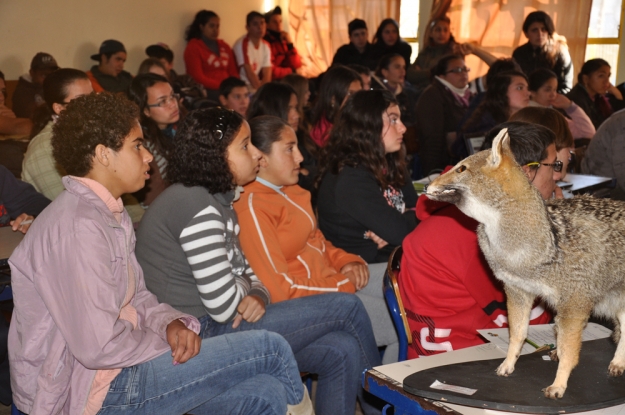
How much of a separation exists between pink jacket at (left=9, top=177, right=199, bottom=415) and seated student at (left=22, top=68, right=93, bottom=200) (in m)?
1.62

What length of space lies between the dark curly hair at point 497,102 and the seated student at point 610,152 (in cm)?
88

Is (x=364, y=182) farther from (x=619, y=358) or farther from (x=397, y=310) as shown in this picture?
(x=619, y=358)

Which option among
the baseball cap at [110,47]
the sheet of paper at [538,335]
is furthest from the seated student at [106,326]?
the baseball cap at [110,47]

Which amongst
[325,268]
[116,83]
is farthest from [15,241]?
[116,83]

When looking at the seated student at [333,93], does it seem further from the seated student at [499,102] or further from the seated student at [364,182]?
the seated student at [364,182]

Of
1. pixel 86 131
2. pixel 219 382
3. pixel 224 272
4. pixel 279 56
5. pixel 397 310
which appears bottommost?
pixel 219 382

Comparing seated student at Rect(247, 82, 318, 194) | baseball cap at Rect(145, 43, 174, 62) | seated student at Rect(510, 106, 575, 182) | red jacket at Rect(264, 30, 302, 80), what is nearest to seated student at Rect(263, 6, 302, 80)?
red jacket at Rect(264, 30, 302, 80)

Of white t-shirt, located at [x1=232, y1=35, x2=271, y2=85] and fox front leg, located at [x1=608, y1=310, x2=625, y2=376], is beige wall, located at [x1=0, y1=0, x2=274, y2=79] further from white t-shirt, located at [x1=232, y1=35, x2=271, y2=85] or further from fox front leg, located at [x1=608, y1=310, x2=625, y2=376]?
fox front leg, located at [x1=608, y1=310, x2=625, y2=376]

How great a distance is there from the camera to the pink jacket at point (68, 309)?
1.72 meters

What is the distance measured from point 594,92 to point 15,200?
6236 millimetres

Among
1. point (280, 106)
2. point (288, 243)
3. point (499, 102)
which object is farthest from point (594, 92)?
point (288, 243)

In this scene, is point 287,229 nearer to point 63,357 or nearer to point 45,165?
point 63,357

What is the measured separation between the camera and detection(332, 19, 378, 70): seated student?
8398mm

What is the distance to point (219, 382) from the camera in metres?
1.97
